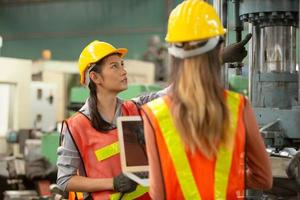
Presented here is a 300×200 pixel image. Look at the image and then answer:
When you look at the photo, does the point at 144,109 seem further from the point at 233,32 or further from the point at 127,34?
the point at 127,34

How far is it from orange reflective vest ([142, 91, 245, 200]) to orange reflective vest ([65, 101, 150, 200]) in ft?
2.02

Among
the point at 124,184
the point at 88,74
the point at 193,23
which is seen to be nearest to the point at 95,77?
the point at 88,74

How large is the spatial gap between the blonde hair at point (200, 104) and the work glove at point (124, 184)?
0.54 m

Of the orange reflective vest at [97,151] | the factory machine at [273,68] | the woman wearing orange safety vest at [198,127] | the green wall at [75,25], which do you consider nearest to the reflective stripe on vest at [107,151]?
the orange reflective vest at [97,151]

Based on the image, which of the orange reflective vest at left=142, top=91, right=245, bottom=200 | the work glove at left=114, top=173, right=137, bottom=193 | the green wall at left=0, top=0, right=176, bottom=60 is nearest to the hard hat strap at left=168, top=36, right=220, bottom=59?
the orange reflective vest at left=142, top=91, right=245, bottom=200

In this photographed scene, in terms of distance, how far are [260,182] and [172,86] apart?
332 millimetres

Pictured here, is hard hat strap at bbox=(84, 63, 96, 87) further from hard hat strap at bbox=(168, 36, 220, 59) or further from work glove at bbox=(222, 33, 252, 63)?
hard hat strap at bbox=(168, 36, 220, 59)

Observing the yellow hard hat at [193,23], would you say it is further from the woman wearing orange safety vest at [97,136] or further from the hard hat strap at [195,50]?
the woman wearing orange safety vest at [97,136]

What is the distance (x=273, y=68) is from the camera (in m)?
2.20

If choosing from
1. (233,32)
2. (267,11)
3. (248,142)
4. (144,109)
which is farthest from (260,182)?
(233,32)

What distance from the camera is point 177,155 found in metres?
1.29

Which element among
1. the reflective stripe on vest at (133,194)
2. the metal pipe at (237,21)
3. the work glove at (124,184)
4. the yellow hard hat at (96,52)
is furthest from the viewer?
the metal pipe at (237,21)

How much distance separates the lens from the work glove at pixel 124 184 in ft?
5.84

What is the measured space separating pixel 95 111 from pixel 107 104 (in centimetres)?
6
